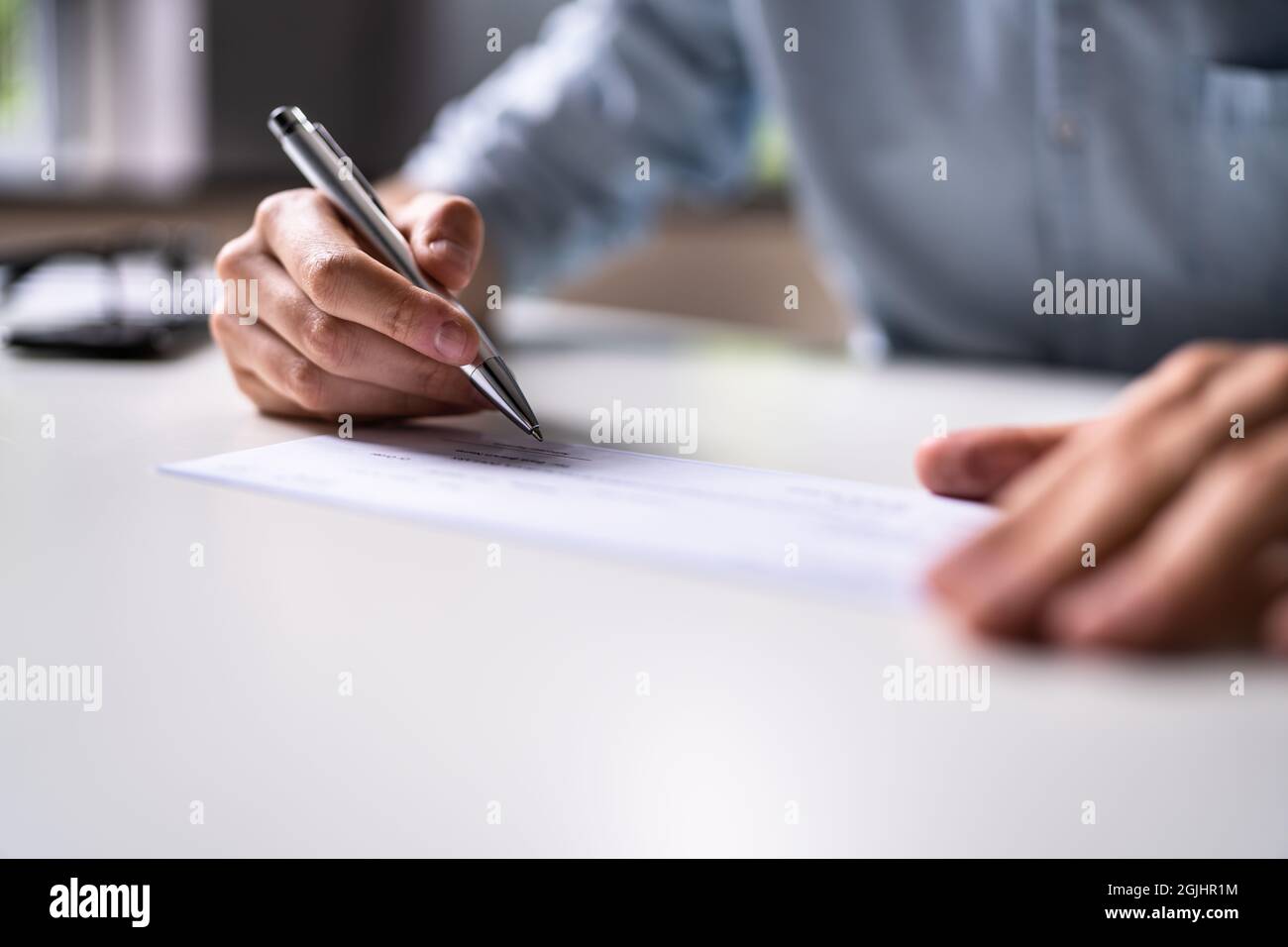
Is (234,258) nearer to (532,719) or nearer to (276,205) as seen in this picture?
(276,205)

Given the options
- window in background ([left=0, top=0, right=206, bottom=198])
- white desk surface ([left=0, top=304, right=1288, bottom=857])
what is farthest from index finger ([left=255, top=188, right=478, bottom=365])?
window in background ([left=0, top=0, right=206, bottom=198])

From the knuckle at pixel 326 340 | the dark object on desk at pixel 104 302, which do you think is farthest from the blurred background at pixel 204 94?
the knuckle at pixel 326 340

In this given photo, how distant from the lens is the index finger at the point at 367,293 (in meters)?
0.53

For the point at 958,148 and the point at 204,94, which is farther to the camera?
the point at 204,94

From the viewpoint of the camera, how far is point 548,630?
337 mm

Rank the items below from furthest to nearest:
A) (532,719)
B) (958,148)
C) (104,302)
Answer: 1. (104,302)
2. (958,148)
3. (532,719)

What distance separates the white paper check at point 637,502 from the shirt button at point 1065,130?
574mm

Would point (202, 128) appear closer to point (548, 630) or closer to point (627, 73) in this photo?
point (627, 73)

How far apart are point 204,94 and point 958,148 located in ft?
5.50

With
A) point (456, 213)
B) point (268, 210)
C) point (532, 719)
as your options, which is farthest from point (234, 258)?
point (532, 719)

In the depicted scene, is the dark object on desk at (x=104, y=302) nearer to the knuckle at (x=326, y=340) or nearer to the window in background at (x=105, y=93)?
the knuckle at (x=326, y=340)

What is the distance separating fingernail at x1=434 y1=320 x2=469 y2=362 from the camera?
528 millimetres

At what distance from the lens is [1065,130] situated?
0.92 m

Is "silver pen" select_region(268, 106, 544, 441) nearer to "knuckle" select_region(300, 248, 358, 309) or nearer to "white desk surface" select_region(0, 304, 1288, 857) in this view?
"knuckle" select_region(300, 248, 358, 309)
